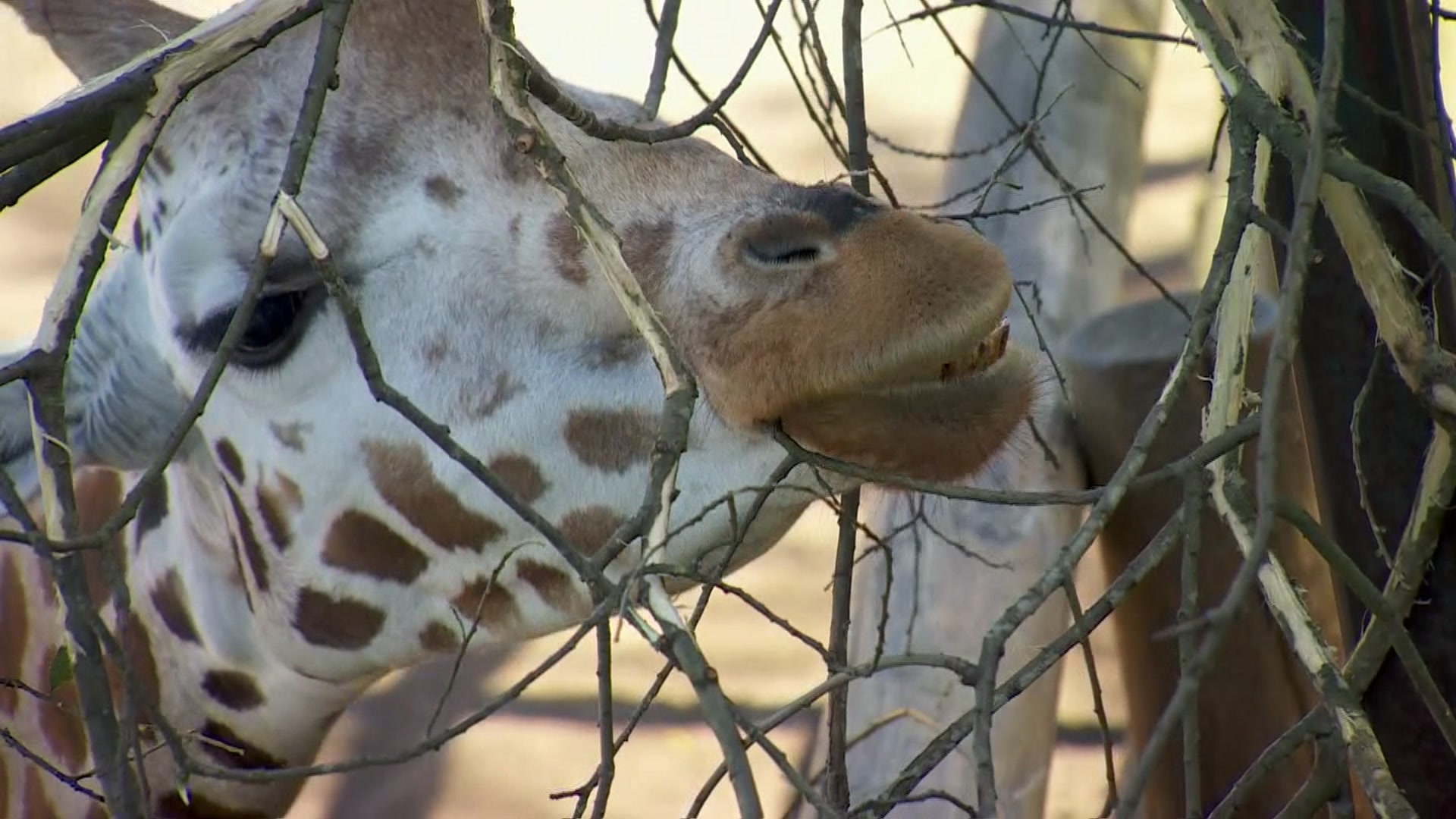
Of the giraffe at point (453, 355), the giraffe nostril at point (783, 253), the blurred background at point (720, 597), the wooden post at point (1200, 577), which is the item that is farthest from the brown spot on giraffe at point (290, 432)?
the blurred background at point (720, 597)

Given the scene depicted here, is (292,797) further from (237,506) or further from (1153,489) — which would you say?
(1153,489)

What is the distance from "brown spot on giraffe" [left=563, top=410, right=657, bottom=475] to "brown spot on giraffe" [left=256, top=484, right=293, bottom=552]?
1.00ft

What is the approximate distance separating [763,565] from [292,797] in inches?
65.9

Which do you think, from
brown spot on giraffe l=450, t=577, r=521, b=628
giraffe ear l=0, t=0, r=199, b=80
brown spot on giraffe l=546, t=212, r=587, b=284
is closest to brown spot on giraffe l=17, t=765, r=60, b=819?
brown spot on giraffe l=450, t=577, r=521, b=628

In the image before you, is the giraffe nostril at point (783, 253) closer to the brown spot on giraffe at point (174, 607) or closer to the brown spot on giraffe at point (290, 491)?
the brown spot on giraffe at point (290, 491)

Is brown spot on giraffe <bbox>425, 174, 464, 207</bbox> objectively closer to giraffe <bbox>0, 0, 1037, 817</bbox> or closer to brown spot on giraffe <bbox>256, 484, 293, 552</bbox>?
giraffe <bbox>0, 0, 1037, 817</bbox>

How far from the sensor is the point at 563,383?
121cm

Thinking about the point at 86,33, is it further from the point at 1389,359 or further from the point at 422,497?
the point at 1389,359

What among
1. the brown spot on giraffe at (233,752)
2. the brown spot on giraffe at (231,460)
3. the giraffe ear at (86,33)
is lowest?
the brown spot on giraffe at (233,752)

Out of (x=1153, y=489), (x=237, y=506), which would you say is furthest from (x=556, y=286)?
(x=1153, y=489)

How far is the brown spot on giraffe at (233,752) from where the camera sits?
5.00 ft

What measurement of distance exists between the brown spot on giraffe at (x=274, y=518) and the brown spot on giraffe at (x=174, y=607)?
19cm

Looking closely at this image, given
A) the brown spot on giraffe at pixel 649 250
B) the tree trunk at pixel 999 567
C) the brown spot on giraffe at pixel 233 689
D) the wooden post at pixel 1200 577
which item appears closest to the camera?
the brown spot on giraffe at pixel 649 250

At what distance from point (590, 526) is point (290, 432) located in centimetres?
28
